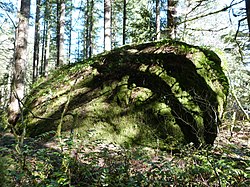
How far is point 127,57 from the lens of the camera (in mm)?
6848

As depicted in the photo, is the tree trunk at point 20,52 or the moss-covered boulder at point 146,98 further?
the tree trunk at point 20,52

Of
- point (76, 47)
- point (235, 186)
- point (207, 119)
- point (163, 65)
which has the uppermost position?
point (76, 47)

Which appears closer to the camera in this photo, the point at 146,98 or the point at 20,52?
the point at 146,98

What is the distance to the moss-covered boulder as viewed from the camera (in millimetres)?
5513

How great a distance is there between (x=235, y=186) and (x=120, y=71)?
433cm

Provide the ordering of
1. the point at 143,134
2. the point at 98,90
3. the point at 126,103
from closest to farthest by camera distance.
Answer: the point at 143,134 → the point at 126,103 → the point at 98,90

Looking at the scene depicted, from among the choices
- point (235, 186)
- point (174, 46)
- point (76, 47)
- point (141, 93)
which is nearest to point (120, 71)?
point (141, 93)

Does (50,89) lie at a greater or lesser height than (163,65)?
lesser

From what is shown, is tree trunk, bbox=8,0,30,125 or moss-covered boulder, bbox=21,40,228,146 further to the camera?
tree trunk, bbox=8,0,30,125

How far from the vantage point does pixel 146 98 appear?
5.89 metres

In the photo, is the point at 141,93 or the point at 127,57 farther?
the point at 127,57

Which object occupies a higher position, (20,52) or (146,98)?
(20,52)

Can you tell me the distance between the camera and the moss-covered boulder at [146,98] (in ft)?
18.1

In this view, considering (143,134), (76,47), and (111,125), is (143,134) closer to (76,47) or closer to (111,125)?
(111,125)
